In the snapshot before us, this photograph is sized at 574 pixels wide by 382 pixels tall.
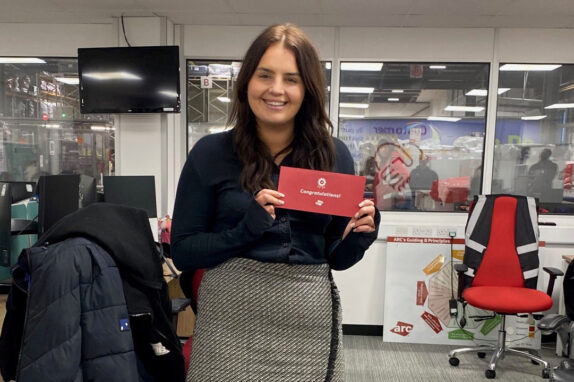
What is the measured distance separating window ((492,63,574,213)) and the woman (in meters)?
3.20

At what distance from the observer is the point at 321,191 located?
949 millimetres

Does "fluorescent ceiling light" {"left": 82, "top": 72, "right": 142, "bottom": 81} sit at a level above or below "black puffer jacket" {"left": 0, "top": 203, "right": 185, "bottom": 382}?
above

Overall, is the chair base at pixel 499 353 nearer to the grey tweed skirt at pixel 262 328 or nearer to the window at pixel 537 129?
the window at pixel 537 129

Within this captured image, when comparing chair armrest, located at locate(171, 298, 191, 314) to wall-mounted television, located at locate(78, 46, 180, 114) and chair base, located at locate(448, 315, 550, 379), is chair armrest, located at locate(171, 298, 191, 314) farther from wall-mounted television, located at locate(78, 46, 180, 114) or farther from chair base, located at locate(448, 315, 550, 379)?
chair base, located at locate(448, 315, 550, 379)

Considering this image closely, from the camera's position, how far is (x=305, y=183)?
0.94m

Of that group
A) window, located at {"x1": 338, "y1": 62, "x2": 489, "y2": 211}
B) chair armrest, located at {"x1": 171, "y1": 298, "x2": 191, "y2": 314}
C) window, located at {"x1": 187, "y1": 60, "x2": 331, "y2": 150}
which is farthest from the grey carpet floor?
window, located at {"x1": 187, "y1": 60, "x2": 331, "y2": 150}

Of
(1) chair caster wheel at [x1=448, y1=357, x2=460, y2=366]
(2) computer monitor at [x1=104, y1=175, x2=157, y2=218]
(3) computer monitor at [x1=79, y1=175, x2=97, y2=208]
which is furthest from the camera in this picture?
(1) chair caster wheel at [x1=448, y1=357, x2=460, y2=366]

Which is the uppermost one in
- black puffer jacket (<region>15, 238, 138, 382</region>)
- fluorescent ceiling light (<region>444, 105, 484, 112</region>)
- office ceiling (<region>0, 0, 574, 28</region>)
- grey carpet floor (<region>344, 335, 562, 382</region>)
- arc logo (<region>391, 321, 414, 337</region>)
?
office ceiling (<region>0, 0, 574, 28</region>)

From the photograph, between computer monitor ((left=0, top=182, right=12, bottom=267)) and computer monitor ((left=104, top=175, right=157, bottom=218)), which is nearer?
computer monitor ((left=0, top=182, right=12, bottom=267))

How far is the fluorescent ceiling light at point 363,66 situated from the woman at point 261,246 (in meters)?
2.83

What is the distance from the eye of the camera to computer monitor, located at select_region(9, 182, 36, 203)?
9.80 feet

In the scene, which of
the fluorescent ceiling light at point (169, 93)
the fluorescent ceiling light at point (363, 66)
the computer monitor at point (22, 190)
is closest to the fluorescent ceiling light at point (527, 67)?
the fluorescent ceiling light at point (363, 66)

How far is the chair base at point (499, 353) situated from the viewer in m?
2.77

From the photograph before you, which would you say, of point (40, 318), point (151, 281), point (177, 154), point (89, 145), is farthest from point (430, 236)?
point (89, 145)
